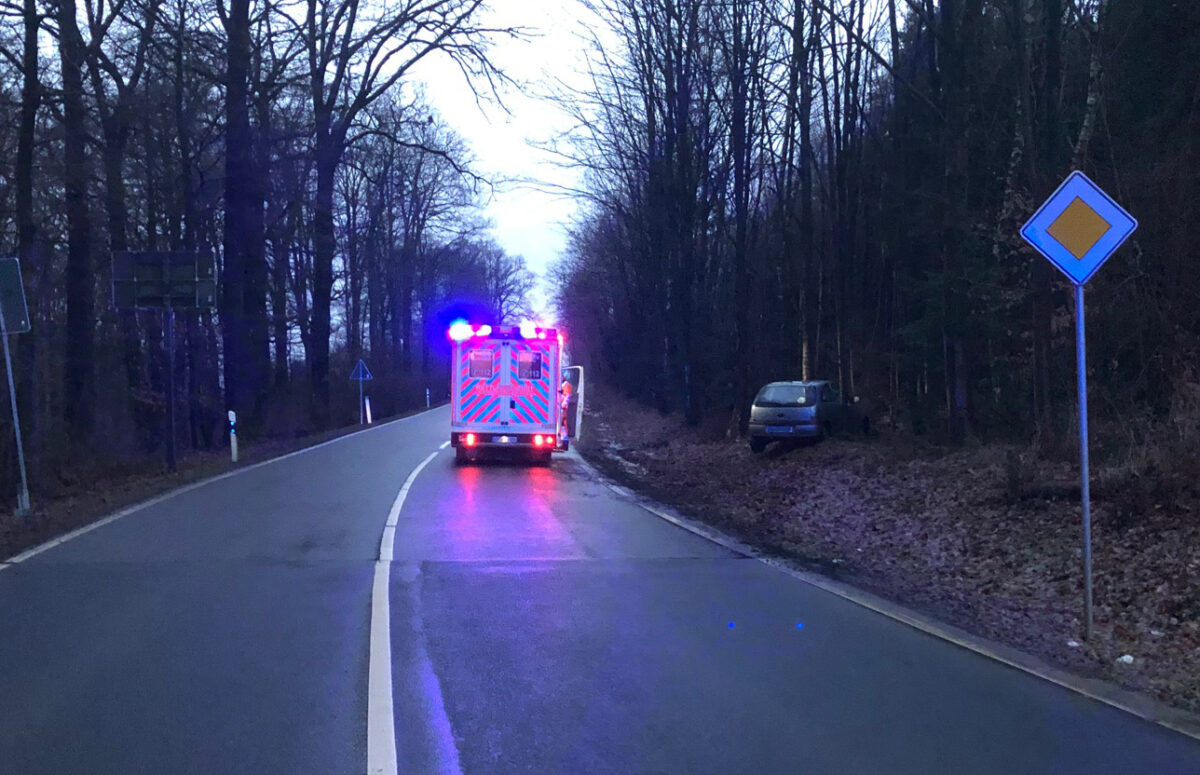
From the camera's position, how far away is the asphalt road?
5523mm

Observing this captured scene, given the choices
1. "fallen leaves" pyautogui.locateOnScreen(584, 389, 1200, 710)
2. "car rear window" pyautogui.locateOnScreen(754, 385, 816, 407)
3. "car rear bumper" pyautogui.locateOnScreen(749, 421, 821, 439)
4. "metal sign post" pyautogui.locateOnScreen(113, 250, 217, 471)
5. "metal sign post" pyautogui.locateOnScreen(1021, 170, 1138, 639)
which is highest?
"metal sign post" pyautogui.locateOnScreen(113, 250, 217, 471)

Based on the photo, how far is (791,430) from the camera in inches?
841

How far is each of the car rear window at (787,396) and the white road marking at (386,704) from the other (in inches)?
521

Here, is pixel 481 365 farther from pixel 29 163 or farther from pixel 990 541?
pixel 990 541

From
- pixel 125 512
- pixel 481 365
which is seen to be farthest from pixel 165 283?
pixel 125 512

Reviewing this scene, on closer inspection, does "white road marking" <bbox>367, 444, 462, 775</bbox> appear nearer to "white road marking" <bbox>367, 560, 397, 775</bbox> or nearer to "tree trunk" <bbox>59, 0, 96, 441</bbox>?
"white road marking" <bbox>367, 560, 397, 775</bbox>

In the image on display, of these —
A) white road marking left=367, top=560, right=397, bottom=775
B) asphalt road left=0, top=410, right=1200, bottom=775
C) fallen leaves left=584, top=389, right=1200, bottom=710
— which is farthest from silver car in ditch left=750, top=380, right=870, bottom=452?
white road marking left=367, top=560, right=397, bottom=775

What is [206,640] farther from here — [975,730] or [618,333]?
[618,333]

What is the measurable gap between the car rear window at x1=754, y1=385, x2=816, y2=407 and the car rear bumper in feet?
1.37

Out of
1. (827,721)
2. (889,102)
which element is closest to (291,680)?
(827,721)

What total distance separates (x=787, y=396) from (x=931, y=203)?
470 cm

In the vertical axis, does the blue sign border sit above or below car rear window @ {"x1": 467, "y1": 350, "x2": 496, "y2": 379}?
above

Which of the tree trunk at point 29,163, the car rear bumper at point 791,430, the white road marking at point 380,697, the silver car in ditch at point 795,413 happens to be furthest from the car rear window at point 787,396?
the tree trunk at point 29,163

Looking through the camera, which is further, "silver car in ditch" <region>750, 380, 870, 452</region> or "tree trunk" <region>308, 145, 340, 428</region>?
"tree trunk" <region>308, 145, 340, 428</region>
